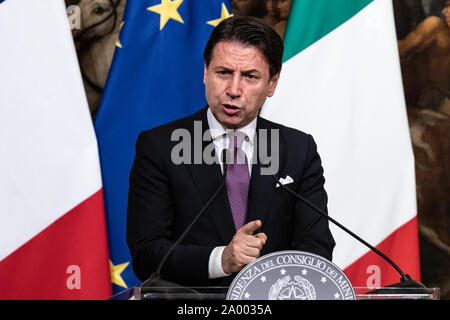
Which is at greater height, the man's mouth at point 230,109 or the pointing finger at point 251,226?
the man's mouth at point 230,109

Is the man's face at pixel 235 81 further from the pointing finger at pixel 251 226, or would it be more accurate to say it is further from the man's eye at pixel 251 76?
the pointing finger at pixel 251 226

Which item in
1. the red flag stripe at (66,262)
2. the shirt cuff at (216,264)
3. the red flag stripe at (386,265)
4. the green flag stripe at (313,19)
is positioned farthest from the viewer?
the green flag stripe at (313,19)

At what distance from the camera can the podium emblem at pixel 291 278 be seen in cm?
103

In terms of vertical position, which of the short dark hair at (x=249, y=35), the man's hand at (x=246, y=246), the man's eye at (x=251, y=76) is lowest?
the man's hand at (x=246, y=246)

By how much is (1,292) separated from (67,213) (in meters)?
0.42

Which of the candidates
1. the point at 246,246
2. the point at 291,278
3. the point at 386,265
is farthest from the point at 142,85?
the point at 291,278

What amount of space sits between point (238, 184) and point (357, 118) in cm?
115

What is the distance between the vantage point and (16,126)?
2.49 m

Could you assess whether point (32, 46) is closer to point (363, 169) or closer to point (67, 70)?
point (67, 70)

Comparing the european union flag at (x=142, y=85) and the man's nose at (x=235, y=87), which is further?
the european union flag at (x=142, y=85)

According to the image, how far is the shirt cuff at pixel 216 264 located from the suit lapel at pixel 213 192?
269 millimetres

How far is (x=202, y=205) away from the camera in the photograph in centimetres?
A: 176

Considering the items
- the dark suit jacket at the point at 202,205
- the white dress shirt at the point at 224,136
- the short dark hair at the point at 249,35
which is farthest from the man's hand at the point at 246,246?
the short dark hair at the point at 249,35

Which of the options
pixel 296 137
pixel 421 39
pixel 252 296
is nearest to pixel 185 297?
pixel 252 296
